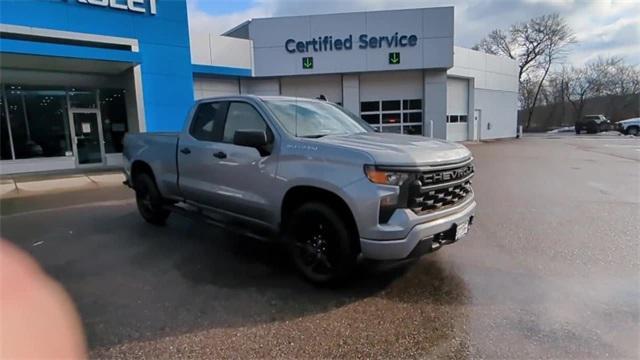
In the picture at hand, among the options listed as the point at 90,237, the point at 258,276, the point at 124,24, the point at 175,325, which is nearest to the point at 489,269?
the point at 258,276

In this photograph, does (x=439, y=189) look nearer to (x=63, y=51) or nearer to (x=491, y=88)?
(x=63, y=51)

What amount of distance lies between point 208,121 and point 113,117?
13211mm

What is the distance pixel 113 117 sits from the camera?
1625cm

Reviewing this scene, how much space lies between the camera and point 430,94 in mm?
23203

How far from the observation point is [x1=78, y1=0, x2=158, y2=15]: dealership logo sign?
13461 millimetres

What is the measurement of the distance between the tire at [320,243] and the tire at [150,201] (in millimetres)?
3113

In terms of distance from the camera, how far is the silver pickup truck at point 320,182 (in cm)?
346

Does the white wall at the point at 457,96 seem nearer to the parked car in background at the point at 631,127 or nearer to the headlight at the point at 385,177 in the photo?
the parked car in background at the point at 631,127

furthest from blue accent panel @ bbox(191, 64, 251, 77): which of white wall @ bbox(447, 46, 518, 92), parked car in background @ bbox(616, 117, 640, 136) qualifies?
parked car in background @ bbox(616, 117, 640, 136)

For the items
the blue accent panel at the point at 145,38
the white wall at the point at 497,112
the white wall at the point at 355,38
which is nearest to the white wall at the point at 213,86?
the white wall at the point at 355,38

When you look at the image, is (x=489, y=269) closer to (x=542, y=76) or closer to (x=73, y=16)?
(x=73, y=16)

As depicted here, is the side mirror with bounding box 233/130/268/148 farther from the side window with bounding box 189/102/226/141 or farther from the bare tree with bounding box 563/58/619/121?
the bare tree with bounding box 563/58/619/121

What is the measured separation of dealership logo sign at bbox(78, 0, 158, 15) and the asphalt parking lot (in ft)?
32.9

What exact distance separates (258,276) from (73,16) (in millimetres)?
13340
